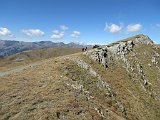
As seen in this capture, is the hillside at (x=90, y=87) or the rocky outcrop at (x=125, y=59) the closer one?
the hillside at (x=90, y=87)

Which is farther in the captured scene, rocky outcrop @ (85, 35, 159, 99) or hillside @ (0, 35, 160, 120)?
rocky outcrop @ (85, 35, 159, 99)

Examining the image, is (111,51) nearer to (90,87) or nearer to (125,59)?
(125,59)

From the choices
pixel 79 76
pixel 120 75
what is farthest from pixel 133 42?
pixel 79 76

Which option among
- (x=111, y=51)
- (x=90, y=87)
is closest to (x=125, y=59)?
(x=111, y=51)

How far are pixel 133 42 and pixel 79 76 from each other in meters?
37.7

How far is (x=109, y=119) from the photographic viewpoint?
3016 cm

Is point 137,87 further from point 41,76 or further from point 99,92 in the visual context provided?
point 41,76

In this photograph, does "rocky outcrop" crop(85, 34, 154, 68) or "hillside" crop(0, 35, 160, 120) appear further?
"rocky outcrop" crop(85, 34, 154, 68)

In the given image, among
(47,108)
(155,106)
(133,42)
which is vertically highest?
(133,42)

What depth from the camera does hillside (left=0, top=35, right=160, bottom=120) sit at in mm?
26781

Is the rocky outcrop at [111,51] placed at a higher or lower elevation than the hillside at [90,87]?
higher

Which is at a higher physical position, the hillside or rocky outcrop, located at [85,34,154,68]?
rocky outcrop, located at [85,34,154,68]

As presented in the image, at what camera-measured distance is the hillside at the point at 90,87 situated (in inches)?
1054

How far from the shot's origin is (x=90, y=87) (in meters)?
39.7
